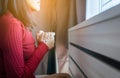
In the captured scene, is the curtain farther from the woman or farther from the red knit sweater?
the red knit sweater

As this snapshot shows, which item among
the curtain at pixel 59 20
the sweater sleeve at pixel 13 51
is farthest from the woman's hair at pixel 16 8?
the curtain at pixel 59 20

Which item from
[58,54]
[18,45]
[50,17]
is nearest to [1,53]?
[18,45]

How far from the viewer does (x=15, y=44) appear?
45.1 inches

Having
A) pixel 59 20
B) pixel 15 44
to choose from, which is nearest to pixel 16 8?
pixel 15 44

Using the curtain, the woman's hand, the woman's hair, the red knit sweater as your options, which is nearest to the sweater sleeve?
the red knit sweater

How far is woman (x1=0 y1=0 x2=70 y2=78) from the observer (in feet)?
3.75

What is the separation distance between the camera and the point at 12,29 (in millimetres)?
1150

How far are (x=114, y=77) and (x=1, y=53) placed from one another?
905 millimetres

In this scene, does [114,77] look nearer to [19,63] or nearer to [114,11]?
[114,11]

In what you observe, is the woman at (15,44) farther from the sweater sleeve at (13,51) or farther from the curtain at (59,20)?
the curtain at (59,20)

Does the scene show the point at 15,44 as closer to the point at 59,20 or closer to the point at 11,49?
the point at 11,49

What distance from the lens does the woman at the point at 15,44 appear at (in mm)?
1142

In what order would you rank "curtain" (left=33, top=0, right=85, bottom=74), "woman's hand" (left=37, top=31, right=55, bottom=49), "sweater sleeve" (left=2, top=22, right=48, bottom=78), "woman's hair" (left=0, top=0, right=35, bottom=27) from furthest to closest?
"curtain" (left=33, top=0, right=85, bottom=74), "woman's hand" (left=37, top=31, right=55, bottom=49), "woman's hair" (left=0, top=0, right=35, bottom=27), "sweater sleeve" (left=2, top=22, right=48, bottom=78)

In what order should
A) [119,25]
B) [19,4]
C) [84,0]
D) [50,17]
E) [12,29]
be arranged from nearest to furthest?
[119,25] → [12,29] → [19,4] → [84,0] → [50,17]
